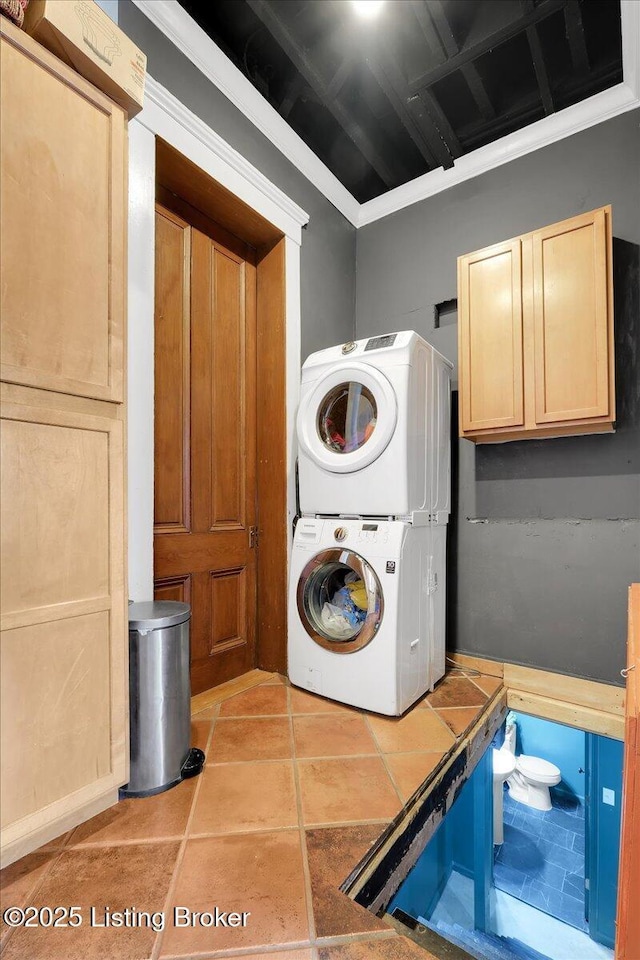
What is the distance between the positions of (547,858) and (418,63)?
4059 mm

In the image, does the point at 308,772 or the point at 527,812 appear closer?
the point at 308,772

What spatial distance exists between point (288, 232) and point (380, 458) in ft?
4.67

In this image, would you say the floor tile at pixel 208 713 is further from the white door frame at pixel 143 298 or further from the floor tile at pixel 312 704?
the white door frame at pixel 143 298

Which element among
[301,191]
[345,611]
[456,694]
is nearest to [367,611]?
[345,611]

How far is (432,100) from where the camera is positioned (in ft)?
7.36

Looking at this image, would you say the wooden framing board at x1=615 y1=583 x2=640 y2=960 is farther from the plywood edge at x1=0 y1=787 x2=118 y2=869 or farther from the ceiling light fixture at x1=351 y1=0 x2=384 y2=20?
the ceiling light fixture at x1=351 y1=0 x2=384 y2=20

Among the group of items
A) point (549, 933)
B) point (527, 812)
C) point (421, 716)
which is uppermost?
point (421, 716)

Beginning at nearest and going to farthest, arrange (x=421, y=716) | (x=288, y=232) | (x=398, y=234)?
(x=421, y=716) → (x=288, y=232) → (x=398, y=234)

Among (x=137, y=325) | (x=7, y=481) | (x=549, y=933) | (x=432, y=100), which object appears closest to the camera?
(x=7, y=481)

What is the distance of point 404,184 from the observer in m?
2.83

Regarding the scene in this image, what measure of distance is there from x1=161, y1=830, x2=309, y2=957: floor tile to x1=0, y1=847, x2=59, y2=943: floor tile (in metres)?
0.34

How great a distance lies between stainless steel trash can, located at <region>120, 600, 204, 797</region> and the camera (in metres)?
1.37

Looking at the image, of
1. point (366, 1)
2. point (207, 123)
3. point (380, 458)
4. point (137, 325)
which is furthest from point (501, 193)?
point (137, 325)

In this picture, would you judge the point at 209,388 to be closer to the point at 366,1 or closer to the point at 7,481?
the point at 7,481
